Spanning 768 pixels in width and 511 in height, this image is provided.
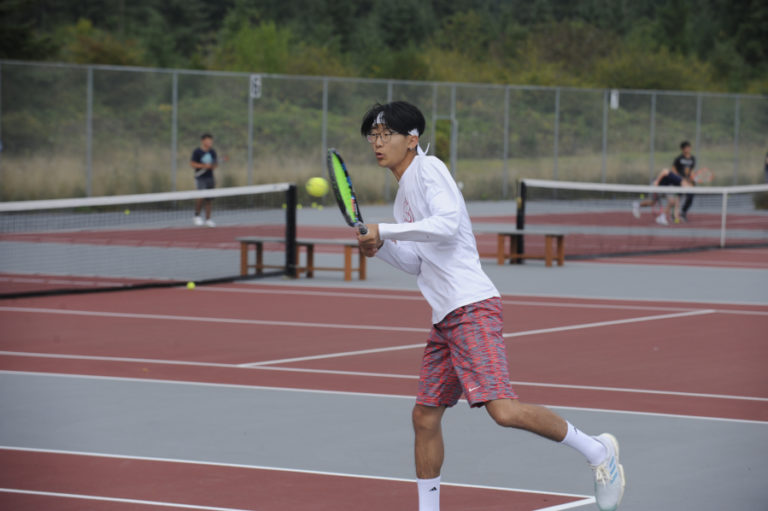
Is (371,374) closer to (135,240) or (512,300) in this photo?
(512,300)

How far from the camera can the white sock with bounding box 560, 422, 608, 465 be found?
504 centimetres

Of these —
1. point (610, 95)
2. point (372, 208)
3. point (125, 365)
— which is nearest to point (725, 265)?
point (125, 365)

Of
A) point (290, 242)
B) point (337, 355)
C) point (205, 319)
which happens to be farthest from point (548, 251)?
point (337, 355)

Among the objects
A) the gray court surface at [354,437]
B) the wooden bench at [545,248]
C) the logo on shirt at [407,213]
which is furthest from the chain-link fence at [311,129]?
the logo on shirt at [407,213]

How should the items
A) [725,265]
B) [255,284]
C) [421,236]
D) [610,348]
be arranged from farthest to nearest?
[725,265], [255,284], [610,348], [421,236]

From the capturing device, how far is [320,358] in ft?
31.0

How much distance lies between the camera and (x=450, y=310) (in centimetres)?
501

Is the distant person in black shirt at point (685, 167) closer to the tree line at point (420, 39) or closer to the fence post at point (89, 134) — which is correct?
the fence post at point (89, 134)

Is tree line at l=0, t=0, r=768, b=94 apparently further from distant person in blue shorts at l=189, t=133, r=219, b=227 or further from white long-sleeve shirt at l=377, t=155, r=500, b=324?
white long-sleeve shirt at l=377, t=155, r=500, b=324

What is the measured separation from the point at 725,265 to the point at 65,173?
43.2 feet

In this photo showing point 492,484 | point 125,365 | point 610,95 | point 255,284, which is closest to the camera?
point 492,484

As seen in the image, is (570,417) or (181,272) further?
(181,272)

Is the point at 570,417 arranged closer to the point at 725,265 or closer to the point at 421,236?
the point at 421,236

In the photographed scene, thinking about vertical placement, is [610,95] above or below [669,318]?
above
